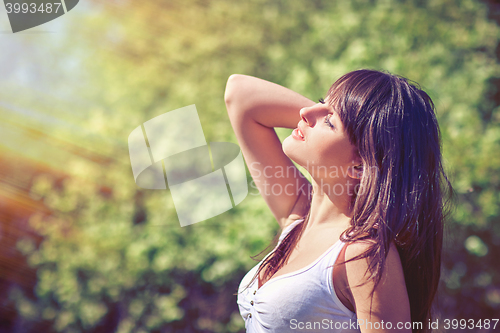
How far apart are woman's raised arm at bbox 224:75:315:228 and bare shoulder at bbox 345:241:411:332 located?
1.67 ft

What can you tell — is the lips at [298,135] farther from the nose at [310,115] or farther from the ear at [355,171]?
the ear at [355,171]

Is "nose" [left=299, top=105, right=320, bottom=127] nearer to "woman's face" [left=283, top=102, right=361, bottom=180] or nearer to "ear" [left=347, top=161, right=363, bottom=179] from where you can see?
"woman's face" [left=283, top=102, right=361, bottom=180]

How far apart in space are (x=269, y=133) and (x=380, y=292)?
0.80 meters

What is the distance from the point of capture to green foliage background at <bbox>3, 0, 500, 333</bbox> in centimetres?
249

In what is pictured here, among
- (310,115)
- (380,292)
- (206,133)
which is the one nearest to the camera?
→ (380,292)

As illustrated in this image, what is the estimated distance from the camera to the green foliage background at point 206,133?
2.49m

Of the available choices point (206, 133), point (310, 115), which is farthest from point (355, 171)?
point (206, 133)

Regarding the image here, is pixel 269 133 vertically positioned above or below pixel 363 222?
above

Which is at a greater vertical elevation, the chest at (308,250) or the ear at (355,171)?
the ear at (355,171)

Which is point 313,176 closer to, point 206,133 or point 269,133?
point 269,133

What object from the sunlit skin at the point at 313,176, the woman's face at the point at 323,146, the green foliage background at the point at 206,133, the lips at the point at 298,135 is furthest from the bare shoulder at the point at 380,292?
the green foliage background at the point at 206,133

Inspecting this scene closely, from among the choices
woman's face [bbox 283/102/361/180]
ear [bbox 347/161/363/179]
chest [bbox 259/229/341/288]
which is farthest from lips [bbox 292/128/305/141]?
chest [bbox 259/229/341/288]

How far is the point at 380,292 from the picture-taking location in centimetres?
101

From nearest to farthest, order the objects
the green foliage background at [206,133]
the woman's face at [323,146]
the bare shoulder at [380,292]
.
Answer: the bare shoulder at [380,292], the woman's face at [323,146], the green foliage background at [206,133]
